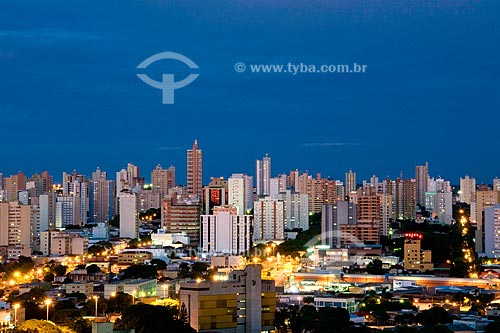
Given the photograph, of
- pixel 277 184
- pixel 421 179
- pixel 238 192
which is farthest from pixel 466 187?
pixel 238 192

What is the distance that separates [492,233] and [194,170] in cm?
847

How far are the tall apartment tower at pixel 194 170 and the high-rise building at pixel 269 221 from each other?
109 inches

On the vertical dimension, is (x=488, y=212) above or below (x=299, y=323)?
above

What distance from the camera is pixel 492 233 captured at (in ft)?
61.9

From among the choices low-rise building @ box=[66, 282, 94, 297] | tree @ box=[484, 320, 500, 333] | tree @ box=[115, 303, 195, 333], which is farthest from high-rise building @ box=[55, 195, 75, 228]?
tree @ box=[484, 320, 500, 333]

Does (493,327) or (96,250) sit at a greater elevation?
(96,250)

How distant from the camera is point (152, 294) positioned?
12539mm

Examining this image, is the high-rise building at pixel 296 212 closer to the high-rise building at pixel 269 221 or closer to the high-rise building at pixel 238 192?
the high-rise building at pixel 238 192

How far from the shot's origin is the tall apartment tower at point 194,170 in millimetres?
24703

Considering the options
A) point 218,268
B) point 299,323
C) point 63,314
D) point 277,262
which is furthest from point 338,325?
point 277,262

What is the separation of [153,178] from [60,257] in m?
11.5

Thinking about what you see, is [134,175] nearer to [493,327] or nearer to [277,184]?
[277,184]

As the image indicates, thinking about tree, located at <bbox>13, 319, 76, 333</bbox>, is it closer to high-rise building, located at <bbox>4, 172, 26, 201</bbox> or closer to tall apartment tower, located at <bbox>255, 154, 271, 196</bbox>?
high-rise building, located at <bbox>4, 172, 26, 201</bbox>

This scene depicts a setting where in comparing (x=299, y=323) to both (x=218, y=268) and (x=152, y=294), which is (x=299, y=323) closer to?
(x=152, y=294)
